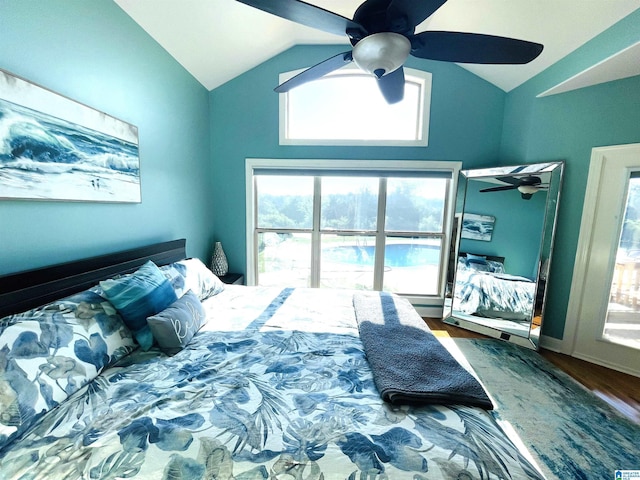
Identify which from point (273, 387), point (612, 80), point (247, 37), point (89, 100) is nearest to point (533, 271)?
point (612, 80)

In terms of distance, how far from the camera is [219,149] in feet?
10.8

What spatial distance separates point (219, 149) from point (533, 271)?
12.5 feet

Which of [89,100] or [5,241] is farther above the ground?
[89,100]

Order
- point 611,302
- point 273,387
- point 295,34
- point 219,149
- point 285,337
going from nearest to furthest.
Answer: point 273,387
point 285,337
point 611,302
point 295,34
point 219,149

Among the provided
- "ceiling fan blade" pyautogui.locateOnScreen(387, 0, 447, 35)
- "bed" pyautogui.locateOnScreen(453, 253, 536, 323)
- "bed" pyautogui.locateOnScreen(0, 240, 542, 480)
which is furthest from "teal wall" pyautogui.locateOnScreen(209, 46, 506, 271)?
"bed" pyautogui.locateOnScreen(0, 240, 542, 480)

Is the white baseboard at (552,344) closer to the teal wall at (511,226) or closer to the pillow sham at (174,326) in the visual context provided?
the teal wall at (511,226)

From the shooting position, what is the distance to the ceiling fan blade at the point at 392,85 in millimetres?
1669

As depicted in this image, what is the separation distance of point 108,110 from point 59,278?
46.0 inches

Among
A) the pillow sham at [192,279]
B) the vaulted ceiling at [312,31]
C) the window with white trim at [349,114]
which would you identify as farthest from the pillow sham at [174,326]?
the window with white trim at [349,114]

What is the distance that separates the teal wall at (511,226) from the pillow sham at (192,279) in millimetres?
2824

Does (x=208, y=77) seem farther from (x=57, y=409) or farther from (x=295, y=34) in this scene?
(x=57, y=409)

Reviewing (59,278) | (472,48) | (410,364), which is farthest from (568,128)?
(59,278)

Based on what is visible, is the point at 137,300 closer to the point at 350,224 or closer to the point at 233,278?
the point at 233,278

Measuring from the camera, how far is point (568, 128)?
2.54 m
